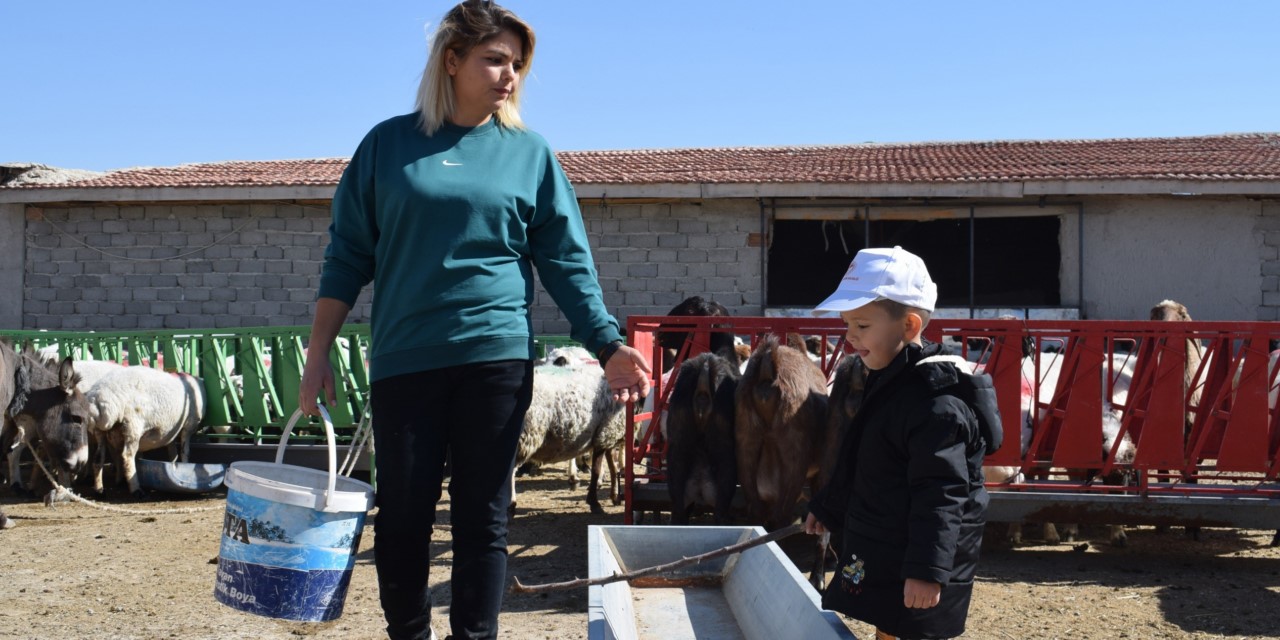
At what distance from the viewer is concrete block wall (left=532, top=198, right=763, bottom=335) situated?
15789 millimetres

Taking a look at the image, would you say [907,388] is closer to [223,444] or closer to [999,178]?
[223,444]

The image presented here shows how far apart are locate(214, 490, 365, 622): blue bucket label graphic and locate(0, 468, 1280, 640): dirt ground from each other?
2.19 metres

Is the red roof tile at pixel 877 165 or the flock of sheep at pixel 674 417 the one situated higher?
the red roof tile at pixel 877 165

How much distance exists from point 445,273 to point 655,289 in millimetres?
13072

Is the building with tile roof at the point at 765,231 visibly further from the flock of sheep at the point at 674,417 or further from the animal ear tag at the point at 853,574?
the animal ear tag at the point at 853,574

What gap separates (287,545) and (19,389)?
26.3 ft

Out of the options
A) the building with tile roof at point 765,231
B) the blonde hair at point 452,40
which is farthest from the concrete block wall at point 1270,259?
the blonde hair at point 452,40

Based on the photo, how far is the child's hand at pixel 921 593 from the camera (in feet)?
9.12

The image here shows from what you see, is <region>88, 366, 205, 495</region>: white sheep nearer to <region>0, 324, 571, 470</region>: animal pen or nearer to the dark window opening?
<region>0, 324, 571, 470</region>: animal pen

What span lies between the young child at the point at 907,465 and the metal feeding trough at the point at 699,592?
191mm

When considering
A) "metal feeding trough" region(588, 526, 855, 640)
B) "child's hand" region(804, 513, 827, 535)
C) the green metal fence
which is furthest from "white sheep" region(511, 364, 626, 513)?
"child's hand" region(804, 513, 827, 535)

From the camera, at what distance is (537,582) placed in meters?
6.49

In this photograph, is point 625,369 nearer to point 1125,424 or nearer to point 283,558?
point 283,558

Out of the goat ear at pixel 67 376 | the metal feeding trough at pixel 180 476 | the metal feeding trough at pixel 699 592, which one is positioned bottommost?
the metal feeding trough at pixel 180 476
